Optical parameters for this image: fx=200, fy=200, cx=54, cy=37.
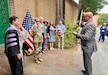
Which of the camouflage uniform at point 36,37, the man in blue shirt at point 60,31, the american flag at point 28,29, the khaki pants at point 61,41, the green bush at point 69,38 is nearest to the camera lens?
the american flag at point 28,29

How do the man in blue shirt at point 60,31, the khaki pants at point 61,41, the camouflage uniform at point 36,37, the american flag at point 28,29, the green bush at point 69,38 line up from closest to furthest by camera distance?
the american flag at point 28,29 → the camouflage uniform at point 36,37 → the man in blue shirt at point 60,31 → the khaki pants at point 61,41 → the green bush at point 69,38

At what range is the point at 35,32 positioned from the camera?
26.7 ft

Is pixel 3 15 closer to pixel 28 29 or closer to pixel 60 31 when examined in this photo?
pixel 28 29

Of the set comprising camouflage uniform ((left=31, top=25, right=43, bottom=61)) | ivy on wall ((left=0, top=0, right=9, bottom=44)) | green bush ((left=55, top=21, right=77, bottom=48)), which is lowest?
green bush ((left=55, top=21, right=77, bottom=48))

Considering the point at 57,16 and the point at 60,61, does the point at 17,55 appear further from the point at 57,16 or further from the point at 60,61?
the point at 57,16

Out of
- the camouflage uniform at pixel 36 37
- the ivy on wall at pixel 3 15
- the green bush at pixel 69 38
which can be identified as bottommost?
the green bush at pixel 69 38

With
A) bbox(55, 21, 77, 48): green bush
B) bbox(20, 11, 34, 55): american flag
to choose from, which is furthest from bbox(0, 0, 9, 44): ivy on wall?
bbox(55, 21, 77, 48): green bush

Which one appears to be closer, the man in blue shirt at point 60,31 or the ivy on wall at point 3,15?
the ivy on wall at point 3,15

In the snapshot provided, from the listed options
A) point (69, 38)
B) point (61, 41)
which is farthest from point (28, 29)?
point (69, 38)

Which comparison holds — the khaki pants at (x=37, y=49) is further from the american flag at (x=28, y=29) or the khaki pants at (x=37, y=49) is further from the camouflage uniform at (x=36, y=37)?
the american flag at (x=28, y=29)

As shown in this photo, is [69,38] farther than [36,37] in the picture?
Yes

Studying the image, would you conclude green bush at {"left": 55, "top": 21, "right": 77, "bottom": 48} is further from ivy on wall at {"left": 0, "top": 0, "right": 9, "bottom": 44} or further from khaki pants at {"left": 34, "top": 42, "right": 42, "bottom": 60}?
ivy on wall at {"left": 0, "top": 0, "right": 9, "bottom": 44}

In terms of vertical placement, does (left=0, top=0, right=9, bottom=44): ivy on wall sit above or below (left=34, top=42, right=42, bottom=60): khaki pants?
above

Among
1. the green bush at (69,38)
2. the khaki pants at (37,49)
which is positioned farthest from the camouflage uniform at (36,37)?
the green bush at (69,38)
